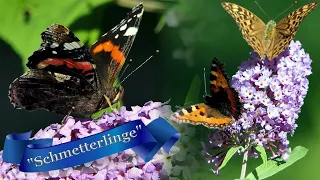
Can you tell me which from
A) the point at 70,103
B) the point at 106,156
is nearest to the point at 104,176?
the point at 106,156

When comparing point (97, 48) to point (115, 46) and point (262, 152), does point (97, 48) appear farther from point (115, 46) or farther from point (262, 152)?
point (262, 152)

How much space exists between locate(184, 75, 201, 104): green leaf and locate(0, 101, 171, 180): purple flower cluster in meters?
0.04

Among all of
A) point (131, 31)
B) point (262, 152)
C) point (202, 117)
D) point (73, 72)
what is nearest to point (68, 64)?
point (73, 72)

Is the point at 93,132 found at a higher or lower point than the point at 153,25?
lower

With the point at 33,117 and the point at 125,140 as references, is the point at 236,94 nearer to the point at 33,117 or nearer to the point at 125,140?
the point at 125,140

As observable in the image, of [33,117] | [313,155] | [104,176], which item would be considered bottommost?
[313,155]

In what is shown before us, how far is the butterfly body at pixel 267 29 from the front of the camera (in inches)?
40.9

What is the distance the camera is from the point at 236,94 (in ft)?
3.36

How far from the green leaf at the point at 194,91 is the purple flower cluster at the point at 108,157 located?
38 mm

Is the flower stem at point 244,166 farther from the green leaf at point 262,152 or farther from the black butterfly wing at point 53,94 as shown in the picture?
the black butterfly wing at point 53,94

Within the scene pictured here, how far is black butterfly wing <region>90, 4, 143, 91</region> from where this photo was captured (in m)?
1.10

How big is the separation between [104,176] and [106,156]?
0.05 meters

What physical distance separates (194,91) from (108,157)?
18 cm

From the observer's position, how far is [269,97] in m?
1.03
